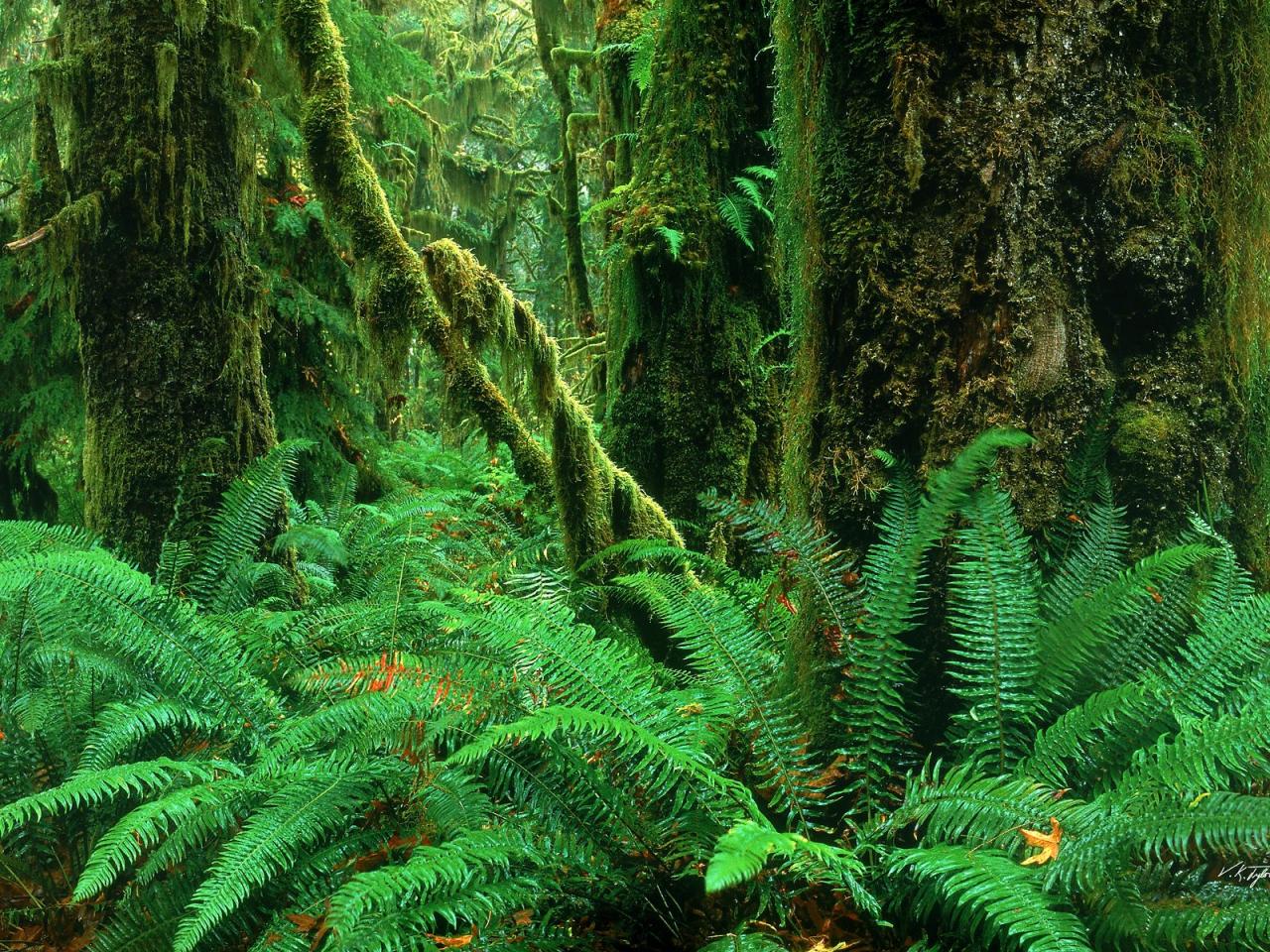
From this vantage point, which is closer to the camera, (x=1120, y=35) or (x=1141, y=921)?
(x=1141, y=921)

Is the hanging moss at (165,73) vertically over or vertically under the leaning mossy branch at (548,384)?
over

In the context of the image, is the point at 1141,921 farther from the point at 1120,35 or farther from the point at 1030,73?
the point at 1120,35

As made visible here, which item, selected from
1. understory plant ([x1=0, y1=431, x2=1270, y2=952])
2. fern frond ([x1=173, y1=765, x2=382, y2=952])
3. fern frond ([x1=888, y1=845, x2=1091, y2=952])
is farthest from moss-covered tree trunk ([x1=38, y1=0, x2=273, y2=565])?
fern frond ([x1=888, y1=845, x2=1091, y2=952])

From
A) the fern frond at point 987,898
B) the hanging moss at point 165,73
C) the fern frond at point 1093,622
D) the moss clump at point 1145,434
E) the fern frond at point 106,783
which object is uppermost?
the hanging moss at point 165,73

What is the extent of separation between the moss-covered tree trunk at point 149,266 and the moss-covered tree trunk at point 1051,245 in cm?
336

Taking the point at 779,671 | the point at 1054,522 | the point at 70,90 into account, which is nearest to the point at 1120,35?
the point at 1054,522

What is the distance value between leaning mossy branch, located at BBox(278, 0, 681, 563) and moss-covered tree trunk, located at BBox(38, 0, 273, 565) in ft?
3.10

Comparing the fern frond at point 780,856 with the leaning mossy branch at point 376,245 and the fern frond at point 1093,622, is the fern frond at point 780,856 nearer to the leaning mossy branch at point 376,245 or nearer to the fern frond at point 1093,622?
the fern frond at point 1093,622

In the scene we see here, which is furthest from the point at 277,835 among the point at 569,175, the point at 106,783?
the point at 569,175

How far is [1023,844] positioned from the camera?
1842mm

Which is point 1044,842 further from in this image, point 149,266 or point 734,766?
point 149,266

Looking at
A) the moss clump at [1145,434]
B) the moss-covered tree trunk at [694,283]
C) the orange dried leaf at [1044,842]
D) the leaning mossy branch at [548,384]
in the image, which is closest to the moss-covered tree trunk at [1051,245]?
the moss clump at [1145,434]

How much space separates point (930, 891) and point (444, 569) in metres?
3.09

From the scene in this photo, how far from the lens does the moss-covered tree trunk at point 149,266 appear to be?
15.0 ft
